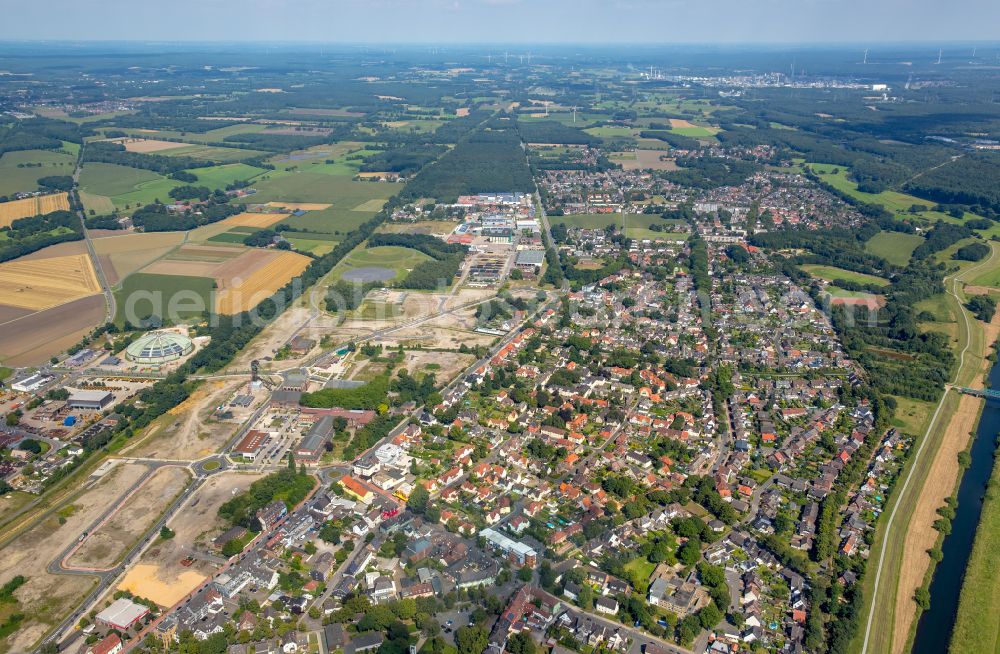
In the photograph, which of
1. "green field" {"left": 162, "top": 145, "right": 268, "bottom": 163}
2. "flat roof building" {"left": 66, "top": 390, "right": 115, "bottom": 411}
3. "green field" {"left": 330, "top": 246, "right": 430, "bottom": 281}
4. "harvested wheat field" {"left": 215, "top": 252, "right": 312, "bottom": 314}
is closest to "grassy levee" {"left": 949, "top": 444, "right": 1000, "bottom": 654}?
"flat roof building" {"left": 66, "top": 390, "right": 115, "bottom": 411}

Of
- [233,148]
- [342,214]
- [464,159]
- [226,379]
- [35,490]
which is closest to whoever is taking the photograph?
[35,490]

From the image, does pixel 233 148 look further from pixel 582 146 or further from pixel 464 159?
pixel 582 146

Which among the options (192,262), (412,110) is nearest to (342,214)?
(192,262)

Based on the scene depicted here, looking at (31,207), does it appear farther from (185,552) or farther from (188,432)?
(185,552)

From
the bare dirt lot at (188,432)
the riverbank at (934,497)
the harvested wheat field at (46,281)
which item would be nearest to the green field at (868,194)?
the riverbank at (934,497)

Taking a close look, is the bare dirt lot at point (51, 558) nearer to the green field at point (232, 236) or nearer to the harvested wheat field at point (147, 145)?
the green field at point (232, 236)
